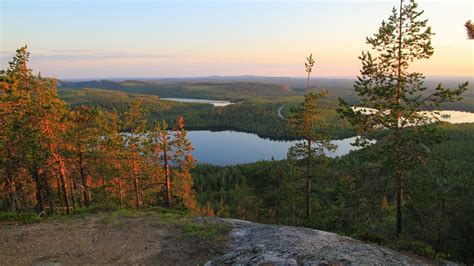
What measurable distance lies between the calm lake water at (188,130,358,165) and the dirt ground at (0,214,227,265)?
95414 mm

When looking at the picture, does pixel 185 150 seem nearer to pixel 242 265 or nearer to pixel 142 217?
pixel 142 217

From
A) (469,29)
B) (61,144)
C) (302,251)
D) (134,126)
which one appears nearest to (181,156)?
(134,126)

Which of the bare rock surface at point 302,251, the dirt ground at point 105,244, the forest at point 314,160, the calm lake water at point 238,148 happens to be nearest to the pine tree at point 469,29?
the forest at point 314,160

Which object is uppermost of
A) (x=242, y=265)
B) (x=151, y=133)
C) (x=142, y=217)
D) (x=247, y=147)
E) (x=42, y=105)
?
(x=42, y=105)

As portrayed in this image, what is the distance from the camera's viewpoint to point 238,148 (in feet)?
452

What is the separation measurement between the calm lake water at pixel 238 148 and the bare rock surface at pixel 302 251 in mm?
99338

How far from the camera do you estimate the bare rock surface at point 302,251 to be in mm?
10617

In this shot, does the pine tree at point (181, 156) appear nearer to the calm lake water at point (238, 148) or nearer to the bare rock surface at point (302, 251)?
the bare rock surface at point (302, 251)

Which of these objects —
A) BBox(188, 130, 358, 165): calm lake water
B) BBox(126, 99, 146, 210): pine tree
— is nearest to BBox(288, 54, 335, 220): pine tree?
BBox(126, 99, 146, 210): pine tree

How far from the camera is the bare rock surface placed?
1062 cm

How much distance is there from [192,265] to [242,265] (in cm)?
272

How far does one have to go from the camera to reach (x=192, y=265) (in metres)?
12.2

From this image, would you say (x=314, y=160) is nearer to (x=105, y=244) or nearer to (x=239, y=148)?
(x=105, y=244)

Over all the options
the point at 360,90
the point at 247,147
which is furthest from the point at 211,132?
the point at 360,90
